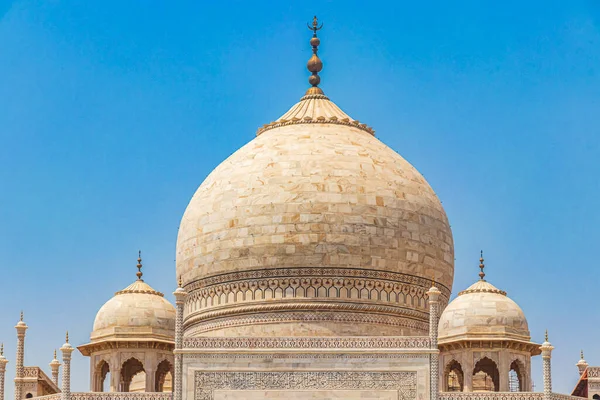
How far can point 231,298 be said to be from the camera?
1245 inches

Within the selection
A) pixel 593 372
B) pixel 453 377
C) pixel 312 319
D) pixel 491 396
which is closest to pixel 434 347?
pixel 491 396

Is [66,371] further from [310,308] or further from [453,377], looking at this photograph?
[453,377]

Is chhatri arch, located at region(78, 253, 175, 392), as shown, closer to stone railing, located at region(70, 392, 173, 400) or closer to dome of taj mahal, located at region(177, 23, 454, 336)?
dome of taj mahal, located at region(177, 23, 454, 336)

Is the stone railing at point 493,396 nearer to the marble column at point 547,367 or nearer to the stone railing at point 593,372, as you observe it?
the marble column at point 547,367

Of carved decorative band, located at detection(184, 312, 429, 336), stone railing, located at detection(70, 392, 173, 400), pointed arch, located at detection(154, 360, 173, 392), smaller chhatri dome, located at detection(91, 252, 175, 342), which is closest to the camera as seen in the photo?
stone railing, located at detection(70, 392, 173, 400)

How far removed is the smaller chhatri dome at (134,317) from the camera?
31672 millimetres

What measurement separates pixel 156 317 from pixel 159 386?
1622 mm

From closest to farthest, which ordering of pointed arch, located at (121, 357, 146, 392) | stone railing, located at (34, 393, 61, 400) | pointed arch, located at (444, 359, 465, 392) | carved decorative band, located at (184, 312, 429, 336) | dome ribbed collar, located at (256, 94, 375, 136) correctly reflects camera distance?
stone railing, located at (34, 393, 61, 400) < pointed arch, located at (444, 359, 465, 392) < carved decorative band, located at (184, 312, 429, 336) < pointed arch, located at (121, 357, 146, 392) < dome ribbed collar, located at (256, 94, 375, 136)

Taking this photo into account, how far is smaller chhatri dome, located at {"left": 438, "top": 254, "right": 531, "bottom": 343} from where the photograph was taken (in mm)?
30594

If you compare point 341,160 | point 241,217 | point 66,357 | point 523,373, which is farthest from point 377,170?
point 66,357

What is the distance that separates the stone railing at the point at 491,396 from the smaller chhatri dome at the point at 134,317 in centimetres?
569

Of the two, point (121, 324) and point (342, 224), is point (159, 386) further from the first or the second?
point (342, 224)

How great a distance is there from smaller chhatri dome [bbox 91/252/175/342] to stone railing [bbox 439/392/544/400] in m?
5.69

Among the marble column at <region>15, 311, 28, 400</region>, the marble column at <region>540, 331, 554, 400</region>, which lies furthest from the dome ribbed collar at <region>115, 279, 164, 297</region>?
the marble column at <region>540, 331, 554, 400</region>
